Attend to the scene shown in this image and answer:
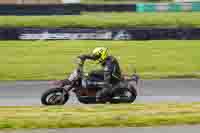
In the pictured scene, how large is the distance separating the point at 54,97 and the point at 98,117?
2988 mm

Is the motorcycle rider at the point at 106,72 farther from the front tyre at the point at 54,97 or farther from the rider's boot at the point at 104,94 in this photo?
the front tyre at the point at 54,97

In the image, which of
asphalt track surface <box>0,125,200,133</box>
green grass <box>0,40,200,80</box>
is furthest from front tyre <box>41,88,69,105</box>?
green grass <box>0,40,200,80</box>

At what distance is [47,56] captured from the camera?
20.2m

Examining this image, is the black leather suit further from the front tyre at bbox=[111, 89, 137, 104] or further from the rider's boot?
the front tyre at bbox=[111, 89, 137, 104]

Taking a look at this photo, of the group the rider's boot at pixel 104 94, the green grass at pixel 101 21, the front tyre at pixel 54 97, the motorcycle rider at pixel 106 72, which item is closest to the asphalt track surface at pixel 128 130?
the front tyre at pixel 54 97

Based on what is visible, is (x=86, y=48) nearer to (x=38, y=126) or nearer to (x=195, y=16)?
(x=195, y=16)

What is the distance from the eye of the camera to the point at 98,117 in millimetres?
8219

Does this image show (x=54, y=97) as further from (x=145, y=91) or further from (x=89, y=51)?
(x=89, y=51)

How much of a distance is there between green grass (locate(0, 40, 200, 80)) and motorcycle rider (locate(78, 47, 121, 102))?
3.89 meters

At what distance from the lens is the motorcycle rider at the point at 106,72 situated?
1126 cm

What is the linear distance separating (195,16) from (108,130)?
21.5m

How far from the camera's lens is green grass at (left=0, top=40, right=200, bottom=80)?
56.0ft

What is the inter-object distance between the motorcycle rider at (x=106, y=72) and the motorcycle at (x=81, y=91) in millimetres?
83

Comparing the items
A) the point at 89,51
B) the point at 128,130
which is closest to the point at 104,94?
the point at 128,130
